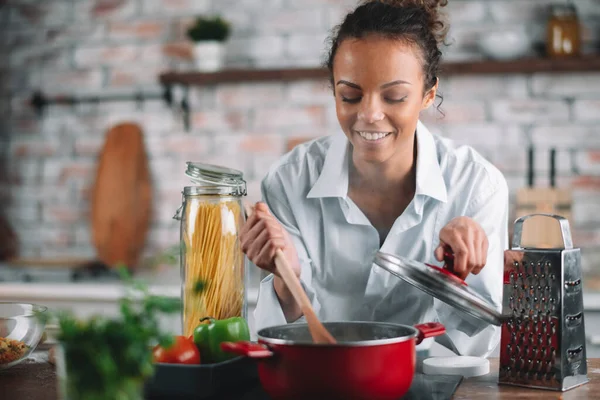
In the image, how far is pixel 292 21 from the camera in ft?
10.1

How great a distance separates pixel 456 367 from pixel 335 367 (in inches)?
14.3

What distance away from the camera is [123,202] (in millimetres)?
3129

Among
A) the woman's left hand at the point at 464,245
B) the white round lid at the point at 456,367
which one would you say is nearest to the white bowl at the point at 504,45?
the woman's left hand at the point at 464,245

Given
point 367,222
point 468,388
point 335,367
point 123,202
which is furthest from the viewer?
point 123,202

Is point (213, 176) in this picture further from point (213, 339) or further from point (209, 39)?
point (209, 39)

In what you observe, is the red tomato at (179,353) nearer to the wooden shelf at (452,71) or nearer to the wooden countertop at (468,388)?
the wooden countertop at (468,388)

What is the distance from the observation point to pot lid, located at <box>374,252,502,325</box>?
1036 mm

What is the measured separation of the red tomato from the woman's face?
0.65m

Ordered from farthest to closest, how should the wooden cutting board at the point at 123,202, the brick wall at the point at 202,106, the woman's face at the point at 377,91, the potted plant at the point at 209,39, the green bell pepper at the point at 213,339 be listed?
1. the wooden cutting board at the point at 123,202
2. the potted plant at the point at 209,39
3. the brick wall at the point at 202,106
4. the woman's face at the point at 377,91
5. the green bell pepper at the point at 213,339

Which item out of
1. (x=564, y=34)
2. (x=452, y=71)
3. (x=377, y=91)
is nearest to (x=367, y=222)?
(x=377, y=91)

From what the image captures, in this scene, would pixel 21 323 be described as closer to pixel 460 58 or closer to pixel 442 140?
pixel 442 140

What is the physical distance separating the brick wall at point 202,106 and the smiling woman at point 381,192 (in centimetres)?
117

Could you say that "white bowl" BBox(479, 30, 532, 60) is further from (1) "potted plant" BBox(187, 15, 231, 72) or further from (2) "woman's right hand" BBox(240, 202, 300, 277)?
(2) "woman's right hand" BBox(240, 202, 300, 277)

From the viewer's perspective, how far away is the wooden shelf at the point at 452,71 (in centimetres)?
272
